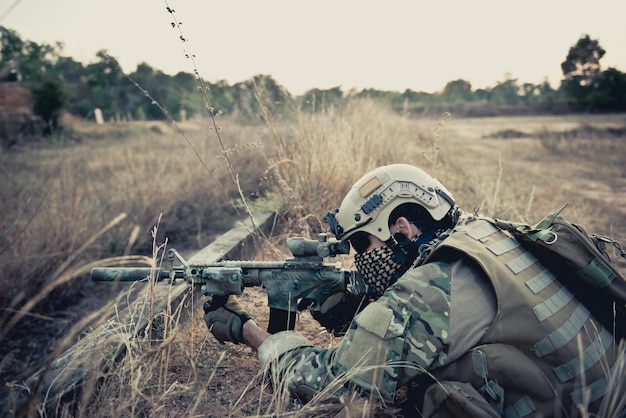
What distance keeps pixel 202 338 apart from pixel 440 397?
1.87 metres

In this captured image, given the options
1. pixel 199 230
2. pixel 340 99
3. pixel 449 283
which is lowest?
pixel 199 230

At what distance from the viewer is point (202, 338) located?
3.01 metres

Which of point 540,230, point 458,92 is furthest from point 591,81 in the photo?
point 540,230

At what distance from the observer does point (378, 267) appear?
7.75ft

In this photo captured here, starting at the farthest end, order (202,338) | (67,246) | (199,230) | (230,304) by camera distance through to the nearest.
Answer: (199,230) < (67,246) < (202,338) < (230,304)

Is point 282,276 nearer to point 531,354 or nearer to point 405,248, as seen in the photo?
point 405,248

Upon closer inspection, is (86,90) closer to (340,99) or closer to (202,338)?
(340,99)

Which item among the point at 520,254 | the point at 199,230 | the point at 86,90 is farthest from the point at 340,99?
the point at 86,90

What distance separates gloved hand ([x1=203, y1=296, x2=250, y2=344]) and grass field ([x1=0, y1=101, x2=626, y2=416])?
127 mm

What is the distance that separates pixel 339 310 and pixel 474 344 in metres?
0.98

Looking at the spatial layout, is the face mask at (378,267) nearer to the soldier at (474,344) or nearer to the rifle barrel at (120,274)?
the soldier at (474,344)

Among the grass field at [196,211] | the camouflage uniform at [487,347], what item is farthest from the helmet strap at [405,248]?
the grass field at [196,211]

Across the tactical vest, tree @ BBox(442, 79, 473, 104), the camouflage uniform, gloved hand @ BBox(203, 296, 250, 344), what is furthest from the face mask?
tree @ BBox(442, 79, 473, 104)

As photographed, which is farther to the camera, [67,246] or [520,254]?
[67,246]
